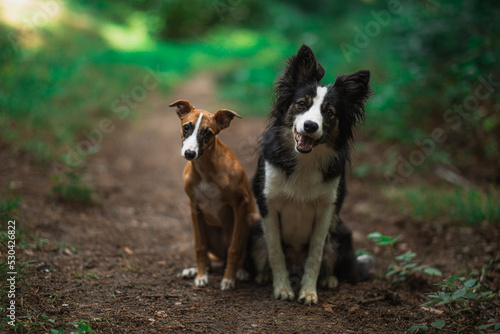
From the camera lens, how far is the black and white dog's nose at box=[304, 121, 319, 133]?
2.69 m

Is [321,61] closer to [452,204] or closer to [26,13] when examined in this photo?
[452,204]

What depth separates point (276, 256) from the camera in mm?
3234

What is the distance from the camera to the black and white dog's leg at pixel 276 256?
3.16m

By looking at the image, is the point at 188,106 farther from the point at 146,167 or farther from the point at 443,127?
the point at 443,127

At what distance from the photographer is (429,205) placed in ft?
15.8

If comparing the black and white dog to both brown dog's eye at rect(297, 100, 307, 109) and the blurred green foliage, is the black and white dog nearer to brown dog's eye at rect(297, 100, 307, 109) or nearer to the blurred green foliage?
brown dog's eye at rect(297, 100, 307, 109)

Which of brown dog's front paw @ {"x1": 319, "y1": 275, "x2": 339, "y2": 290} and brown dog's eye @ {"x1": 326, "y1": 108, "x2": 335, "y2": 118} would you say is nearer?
brown dog's eye @ {"x1": 326, "y1": 108, "x2": 335, "y2": 118}

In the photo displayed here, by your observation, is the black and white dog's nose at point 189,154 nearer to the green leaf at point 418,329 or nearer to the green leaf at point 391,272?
the green leaf at point 418,329
